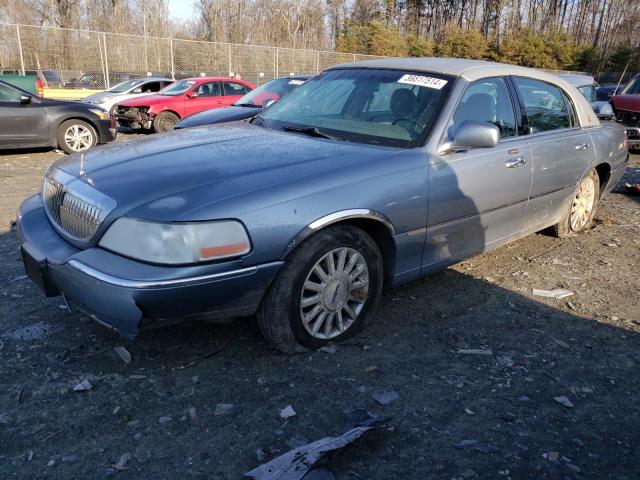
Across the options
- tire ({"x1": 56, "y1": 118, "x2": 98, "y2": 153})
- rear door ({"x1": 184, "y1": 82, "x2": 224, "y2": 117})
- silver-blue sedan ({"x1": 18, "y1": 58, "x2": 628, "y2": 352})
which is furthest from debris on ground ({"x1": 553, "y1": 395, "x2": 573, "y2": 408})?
rear door ({"x1": 184, "y1": 82, "x2": 224, "y2": 117})

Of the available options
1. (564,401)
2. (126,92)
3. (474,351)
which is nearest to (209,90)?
(126,92)

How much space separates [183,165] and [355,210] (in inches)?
38.6

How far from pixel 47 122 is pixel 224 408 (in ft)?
28.2

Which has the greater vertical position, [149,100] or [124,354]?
[149,100]

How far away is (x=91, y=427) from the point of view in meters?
2.54

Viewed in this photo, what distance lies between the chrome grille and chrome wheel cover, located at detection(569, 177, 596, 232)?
14.2 feet

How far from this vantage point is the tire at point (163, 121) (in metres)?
13.1

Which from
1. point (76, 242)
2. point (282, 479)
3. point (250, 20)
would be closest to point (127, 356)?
point (76, 242)

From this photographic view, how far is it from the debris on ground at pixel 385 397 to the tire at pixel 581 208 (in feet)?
10.4

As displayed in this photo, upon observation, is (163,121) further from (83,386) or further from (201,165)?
(83,386)

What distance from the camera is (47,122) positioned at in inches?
378

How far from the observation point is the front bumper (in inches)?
99.8

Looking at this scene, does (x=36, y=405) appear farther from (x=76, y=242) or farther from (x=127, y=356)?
(x=76, y=242)

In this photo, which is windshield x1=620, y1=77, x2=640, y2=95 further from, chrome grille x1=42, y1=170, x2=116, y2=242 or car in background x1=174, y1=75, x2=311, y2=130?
chrome grille x1=42, y1=170, x2=116, y2=242
